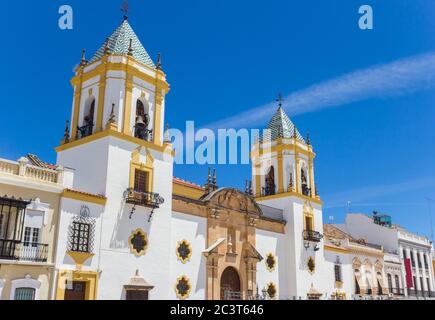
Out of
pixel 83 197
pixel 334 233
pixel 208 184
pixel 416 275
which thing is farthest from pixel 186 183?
pixel 416 275

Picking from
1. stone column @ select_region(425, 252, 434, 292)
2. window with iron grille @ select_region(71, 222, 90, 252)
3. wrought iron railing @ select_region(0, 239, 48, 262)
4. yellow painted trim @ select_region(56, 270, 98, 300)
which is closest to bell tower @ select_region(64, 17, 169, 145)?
window with iron grille @ select_region(71, 222, 90, 252)

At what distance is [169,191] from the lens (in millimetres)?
25281

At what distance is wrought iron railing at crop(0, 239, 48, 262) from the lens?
59.6 feet

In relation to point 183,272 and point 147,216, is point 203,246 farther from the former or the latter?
point 147,216

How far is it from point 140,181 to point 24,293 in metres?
7.96

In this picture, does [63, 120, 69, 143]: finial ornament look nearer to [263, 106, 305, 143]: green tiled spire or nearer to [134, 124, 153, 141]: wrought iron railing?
[134, 124, 153, 141]: wrought iron railing

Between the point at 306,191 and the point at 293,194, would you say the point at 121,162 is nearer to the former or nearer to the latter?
the point at 293,194

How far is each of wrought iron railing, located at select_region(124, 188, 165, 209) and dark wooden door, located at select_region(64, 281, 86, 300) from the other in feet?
14.7

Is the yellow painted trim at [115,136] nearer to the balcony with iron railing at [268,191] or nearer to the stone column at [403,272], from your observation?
the balcony with iron railing at [268,191]

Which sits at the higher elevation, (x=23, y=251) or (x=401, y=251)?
(x=401, y=251)

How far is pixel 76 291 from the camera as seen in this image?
802 inches

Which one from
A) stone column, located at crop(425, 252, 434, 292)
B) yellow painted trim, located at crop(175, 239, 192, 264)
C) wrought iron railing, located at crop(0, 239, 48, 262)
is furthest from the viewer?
stone column, located at crop(425, 252, 434, 292)
